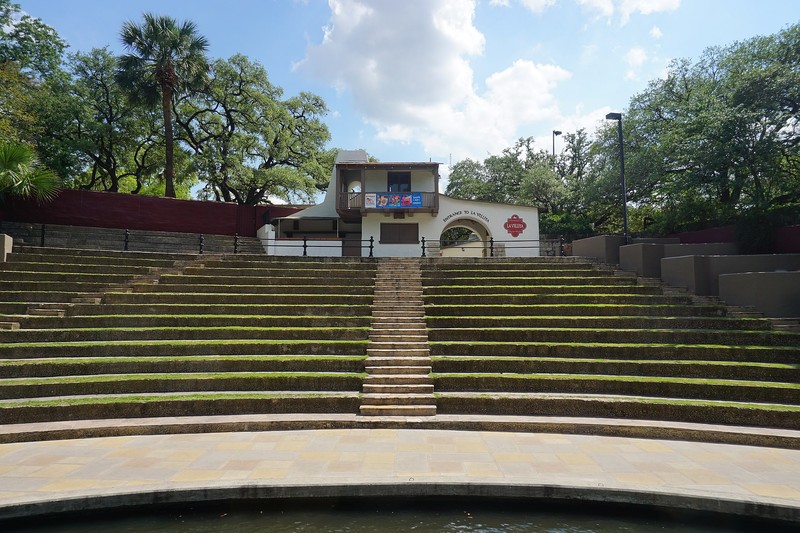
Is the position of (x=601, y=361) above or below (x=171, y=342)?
below

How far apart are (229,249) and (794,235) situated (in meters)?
21.7

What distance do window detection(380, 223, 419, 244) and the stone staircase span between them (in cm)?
827

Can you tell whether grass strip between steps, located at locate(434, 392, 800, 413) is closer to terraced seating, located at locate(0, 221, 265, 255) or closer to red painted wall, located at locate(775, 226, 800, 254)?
red painted wall, located at locate(775, 226, 800, 254)

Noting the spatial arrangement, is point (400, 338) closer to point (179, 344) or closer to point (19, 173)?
point (179, 344)

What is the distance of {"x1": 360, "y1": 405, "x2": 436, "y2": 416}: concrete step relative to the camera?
25.1ft

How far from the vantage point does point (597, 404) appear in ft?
24.8

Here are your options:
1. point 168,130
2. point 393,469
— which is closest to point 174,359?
point 393,469

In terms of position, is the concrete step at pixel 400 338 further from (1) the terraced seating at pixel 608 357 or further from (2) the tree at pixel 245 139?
(2) the tree at pixel 245 139

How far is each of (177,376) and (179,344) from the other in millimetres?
1094

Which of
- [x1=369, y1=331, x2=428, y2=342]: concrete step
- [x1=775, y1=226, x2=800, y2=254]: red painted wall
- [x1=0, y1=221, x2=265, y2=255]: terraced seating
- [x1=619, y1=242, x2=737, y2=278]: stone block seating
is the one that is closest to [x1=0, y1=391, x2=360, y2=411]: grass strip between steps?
[x1=369, y1=331, x2=428, y2=342]: concrete step

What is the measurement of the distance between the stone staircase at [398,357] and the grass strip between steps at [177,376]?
1.59ft

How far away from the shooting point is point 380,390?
817 cm

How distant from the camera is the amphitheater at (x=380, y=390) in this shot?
5094mm

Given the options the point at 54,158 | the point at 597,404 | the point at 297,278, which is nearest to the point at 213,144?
the point at 54,158
